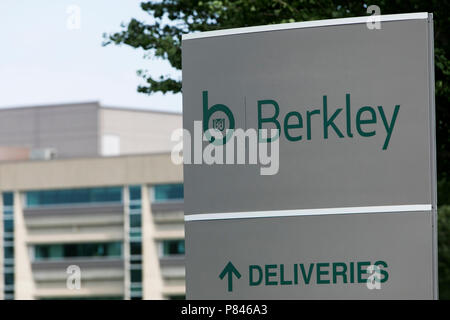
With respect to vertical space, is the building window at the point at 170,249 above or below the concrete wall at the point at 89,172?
below

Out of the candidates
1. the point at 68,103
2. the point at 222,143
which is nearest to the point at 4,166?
the point at 68,103

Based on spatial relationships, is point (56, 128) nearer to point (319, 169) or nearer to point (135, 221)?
point (135, 221)

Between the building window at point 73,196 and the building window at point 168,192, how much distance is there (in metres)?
3.49

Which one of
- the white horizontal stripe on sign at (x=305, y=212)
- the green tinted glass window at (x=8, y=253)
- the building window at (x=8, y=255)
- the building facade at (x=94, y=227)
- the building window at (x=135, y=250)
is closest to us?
the white horizontal stripe on sign at (x=305, y=212)

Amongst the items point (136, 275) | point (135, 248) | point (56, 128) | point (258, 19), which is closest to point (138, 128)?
point (56, 128)

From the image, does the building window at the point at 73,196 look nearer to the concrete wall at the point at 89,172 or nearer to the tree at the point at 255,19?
the concrete wall at the point at 89,172

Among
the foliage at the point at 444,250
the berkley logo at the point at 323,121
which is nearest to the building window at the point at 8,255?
the foliage at the point at 444,250

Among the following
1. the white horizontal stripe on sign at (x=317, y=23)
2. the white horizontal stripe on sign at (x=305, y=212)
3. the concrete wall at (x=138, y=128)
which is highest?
the concrete wall at (x=138, y=128)

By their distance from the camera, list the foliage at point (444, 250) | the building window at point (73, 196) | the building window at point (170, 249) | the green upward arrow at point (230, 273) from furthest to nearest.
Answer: the building window at point (73, 196), the building window at point (170, 249), the foliage at point (444, 250), the green upward arrow at point (230, 273)

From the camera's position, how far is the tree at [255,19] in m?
13.9

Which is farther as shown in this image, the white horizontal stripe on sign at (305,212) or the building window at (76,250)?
the building window at (76,250)
